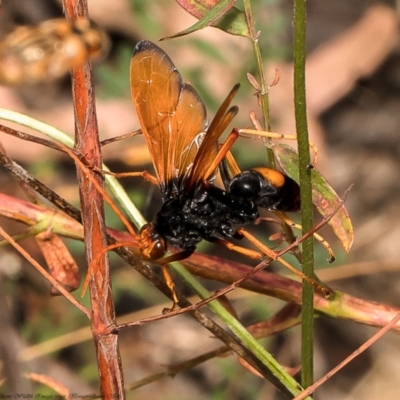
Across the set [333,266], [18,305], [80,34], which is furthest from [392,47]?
[80,34]

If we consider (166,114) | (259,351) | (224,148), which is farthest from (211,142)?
(259,351)

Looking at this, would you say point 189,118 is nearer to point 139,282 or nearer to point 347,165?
point 139,282

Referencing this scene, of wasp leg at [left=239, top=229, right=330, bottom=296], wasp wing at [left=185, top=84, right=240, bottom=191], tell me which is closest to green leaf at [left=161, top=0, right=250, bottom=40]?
wasp wing at [left=185, top=84, right=240, bottom=191]

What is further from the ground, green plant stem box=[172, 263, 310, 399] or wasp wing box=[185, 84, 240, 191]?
wasp wing box=[185, 84, 240, 191]

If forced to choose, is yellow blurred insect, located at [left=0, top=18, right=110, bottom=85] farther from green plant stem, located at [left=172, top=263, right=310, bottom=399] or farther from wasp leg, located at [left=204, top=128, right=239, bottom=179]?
green plant stem, located at [left=172, top=263, right=310, bottom=399]

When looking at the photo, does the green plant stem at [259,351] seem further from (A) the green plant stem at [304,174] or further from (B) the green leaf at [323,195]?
(B) the green leaf at [323,195]

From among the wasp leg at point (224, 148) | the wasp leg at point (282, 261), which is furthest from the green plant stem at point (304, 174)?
the wasp leg at point (224, 148)

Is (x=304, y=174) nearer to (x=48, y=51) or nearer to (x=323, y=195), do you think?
(x=323, y=195)
